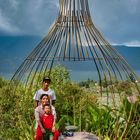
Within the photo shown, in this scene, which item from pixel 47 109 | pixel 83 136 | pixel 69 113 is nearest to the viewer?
pixel 47 109

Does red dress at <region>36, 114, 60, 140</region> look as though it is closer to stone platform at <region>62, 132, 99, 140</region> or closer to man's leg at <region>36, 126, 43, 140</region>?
man's leg at <region>36, 126, 43, 140</region>

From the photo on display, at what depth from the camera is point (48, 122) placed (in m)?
4.99

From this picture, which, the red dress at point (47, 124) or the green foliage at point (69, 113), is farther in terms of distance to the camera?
the green foliage at point (69, 113)

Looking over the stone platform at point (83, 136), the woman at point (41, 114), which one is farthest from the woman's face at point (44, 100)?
the stone platform at point (83, 136)

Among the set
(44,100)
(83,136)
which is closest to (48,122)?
(44,100)

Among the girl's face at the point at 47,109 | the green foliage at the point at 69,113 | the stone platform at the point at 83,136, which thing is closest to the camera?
the girl's face at the point at 47,109

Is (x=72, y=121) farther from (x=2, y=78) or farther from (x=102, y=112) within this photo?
(x=2, y=78)

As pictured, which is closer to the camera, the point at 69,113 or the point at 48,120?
the point at 48,120

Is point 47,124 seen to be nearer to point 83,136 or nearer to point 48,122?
point 48,122

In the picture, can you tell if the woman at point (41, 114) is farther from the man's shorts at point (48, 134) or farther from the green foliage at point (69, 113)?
the green foliage at point (69, 113)

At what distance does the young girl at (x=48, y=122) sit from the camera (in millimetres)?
4947

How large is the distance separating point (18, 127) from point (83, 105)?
113 centimetres

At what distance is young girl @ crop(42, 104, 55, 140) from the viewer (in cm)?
495

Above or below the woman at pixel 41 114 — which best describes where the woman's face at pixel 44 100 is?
above
